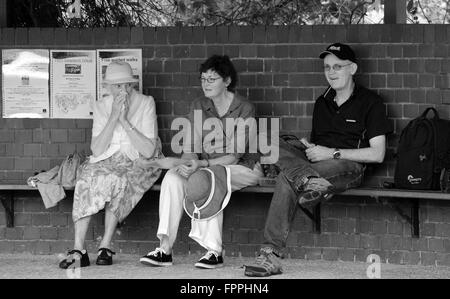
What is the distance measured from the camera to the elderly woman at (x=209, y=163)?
743 centimetres

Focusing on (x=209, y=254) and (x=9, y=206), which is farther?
(x=9, y=206)

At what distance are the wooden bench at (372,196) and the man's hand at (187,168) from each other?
28cm

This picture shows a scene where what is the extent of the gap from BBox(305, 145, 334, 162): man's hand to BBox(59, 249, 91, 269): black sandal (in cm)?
170

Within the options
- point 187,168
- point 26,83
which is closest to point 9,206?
point 26,83

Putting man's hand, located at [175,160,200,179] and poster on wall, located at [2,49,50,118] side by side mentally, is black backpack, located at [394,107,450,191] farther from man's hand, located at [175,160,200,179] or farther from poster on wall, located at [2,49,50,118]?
poster on wall, located at [2,49,50,118]

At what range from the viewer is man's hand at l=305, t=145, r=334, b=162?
750 cm

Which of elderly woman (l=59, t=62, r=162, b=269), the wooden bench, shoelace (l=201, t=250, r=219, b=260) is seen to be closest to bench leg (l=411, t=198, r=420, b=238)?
the wooden bench

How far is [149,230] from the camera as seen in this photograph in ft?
26.8

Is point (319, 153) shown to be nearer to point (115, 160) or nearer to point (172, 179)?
point (172, 179)

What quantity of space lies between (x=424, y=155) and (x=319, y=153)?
0.71 m

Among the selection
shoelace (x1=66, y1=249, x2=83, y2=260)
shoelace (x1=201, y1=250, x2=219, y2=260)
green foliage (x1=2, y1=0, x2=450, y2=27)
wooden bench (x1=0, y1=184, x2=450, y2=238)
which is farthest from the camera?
green foliage (x1=2, y1=0, x2=450, y2=27)

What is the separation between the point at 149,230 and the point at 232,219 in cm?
63

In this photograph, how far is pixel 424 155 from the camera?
7.31 m

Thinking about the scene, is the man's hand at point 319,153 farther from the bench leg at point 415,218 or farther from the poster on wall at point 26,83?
the poster on wall at point 26,83
